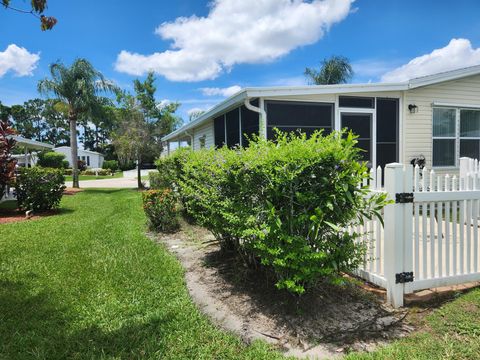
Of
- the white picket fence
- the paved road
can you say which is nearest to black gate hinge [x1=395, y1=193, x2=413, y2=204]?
the white picket fence

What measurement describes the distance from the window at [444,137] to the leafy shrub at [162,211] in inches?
295

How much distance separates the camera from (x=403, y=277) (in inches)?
126

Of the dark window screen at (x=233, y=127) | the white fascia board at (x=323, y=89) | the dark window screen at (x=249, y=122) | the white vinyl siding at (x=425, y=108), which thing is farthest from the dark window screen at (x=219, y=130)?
the white vinyl siding at (x=425, y=108)

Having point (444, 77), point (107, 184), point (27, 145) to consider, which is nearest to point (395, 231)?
point (444, 77)

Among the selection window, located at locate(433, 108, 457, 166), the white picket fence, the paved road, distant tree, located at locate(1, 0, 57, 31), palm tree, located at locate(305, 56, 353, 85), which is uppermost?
palm tree, located at locate(305, 56, 353, 85)

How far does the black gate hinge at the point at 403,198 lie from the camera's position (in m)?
3.15

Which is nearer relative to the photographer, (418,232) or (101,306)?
(418,232)

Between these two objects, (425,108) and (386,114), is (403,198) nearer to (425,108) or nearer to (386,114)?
(386,114)

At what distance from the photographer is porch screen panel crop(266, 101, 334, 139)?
7732 millimetres

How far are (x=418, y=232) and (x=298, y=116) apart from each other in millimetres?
5200

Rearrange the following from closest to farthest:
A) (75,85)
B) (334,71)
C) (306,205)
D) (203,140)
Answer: (306,205), (203,140), (75,85), (334,71)

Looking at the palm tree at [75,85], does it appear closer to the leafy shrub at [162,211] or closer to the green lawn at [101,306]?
the leafy shrub at [162,211]

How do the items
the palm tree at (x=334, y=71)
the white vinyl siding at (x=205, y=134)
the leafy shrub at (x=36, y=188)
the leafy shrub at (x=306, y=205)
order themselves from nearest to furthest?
the leafy shrub at (x=306, y=205) < the leafy shrub at (x=36, y=188) < the white vinyl siding at (x=205, y=134) < the palm tree at (x=334, y=71)

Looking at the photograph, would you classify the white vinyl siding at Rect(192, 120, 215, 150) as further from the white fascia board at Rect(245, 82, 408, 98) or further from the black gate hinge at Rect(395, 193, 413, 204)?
the black gate hinge at Rect(395, 193, 413, 204)
